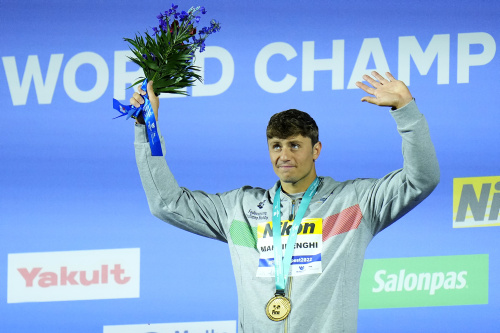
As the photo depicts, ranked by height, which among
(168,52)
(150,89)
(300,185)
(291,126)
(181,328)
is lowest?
(181,328)

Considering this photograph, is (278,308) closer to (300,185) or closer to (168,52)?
(300,185)

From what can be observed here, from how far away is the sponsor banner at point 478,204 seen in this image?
13.9 feet

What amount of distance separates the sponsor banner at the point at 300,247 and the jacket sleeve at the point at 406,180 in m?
0.19

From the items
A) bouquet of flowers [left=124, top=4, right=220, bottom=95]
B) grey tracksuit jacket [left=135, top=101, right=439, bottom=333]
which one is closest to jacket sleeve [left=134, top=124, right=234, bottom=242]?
grey tracksuit jacket [left=135, top=101, right=439, bottom=333]

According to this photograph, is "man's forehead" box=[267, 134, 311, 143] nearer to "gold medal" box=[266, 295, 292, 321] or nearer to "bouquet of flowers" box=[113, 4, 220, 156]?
"bouquet of flowers" box=[113, 4, 220, 156]

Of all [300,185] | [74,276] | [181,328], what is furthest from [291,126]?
[74,276]

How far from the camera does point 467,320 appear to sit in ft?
13.9

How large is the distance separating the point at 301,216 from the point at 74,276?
1717 mm

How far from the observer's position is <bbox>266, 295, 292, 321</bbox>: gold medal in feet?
10.0

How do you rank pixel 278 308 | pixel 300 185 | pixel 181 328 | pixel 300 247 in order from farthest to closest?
pixel 181 328 → pixel 300 185 → pixel 300 247 → pixel 278 308

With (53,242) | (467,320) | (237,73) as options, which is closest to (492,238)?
(467,320)

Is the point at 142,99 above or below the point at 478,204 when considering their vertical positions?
above

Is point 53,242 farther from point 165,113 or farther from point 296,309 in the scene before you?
point 296,309

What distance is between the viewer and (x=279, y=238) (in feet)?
10.5
